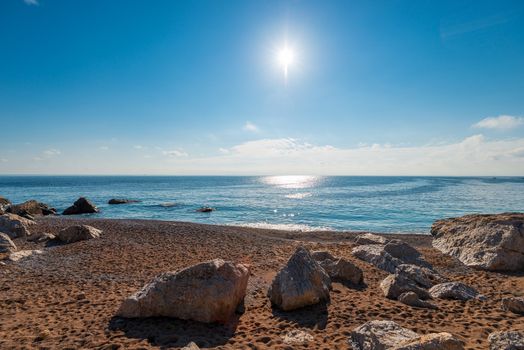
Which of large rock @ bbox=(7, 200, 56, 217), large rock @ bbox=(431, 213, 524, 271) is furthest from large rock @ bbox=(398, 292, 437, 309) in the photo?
large rock @ bbox=(7, 200, 56, 217)

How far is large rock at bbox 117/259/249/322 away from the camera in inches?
301

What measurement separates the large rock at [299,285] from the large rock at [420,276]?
138 inches

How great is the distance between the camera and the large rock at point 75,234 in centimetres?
1800

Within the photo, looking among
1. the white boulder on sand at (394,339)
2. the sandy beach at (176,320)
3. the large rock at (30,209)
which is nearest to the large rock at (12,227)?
the sandy beach at (176,320)

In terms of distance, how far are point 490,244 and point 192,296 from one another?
48.1ft

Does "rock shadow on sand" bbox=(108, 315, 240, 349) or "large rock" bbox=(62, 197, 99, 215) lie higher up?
"rock shadow on sand" bbox=(108, 315, 240, 349)

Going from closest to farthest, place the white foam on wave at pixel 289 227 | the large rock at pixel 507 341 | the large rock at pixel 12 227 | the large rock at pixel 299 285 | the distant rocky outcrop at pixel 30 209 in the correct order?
the large rock at pixel 507 341 < the large rock at pixel 299 285 < the large rock at pixel 12 227 < the white foam on wave at pixel 289 227 < the distant rocky outcrop at pixel 30 209

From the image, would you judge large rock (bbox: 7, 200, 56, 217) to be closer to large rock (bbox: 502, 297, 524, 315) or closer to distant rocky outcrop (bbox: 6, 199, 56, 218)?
distant rocky outcrop (bbox: 6, 199, 56, 218)

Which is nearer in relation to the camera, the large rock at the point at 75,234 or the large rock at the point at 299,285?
the large rock at the point at 299,285

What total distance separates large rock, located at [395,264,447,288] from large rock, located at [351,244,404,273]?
124cm

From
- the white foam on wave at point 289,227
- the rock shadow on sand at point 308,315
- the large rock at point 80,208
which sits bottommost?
the white foam on wave at point 289,227

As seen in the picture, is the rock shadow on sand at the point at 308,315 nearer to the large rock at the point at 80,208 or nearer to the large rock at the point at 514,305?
the large rock at the point at 514,305

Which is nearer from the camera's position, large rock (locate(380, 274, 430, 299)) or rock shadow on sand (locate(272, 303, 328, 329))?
rock shadow on sand (locate(272, 303, 328, 329))

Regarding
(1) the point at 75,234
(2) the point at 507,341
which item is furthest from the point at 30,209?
(2) the point at 507,341
